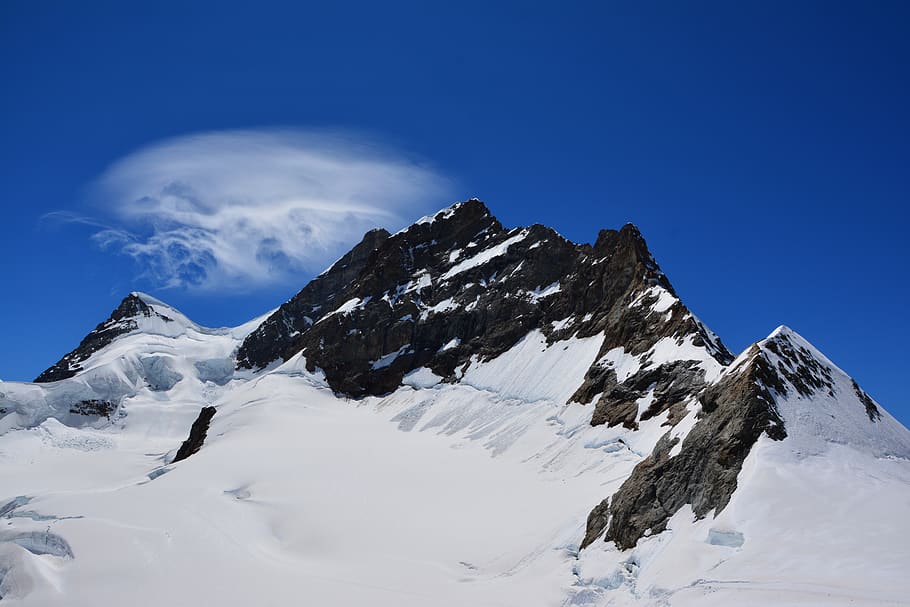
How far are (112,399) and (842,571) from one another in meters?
152

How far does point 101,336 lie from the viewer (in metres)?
186

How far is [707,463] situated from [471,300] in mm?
80298

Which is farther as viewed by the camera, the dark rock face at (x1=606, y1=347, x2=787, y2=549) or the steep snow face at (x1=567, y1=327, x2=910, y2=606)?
the dark rock face at (x1=606, y1=347, x2=787, y2=549)

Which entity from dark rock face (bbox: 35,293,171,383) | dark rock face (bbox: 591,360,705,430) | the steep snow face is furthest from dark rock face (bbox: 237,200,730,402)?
dark rock face (bbox: 35,293,171,383)

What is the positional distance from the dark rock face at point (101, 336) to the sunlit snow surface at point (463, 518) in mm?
81605

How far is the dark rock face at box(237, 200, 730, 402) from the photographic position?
75.9m

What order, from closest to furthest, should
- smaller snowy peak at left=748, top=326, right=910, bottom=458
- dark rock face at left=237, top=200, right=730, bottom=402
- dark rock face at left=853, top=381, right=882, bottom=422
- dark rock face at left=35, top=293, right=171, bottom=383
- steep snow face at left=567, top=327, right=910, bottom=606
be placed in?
steep snow face at left=567, top=327, right=910, bottom=606, smaller snowy peak at left=748, top=326, right=910, bottom=458, dark rock face at left=853, top=381, right=882, bottom=422, dark rock face at left=237, top=200, right=730, bottom=402, dark rock face at left=35, top=293, right=171, bottom=383

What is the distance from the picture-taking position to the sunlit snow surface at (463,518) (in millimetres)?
23406

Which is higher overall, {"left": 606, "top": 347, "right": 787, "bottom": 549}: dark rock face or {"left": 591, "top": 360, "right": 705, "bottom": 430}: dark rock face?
{"left": 591, "top": 360, "right": 705, "bottom": 430}: dark rock face

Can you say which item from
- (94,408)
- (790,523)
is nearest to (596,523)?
(790,523)

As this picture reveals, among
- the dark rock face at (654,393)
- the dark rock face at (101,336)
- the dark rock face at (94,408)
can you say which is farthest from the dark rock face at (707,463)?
the dark rock face at (101,336)

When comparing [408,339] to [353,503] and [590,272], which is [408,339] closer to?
[590,272]

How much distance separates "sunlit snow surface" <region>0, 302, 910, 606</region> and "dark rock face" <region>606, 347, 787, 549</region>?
833 millimetres

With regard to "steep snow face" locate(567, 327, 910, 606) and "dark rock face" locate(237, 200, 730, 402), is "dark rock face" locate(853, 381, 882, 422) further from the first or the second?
"dark rock face" locate(237, 200, 730, 402)
